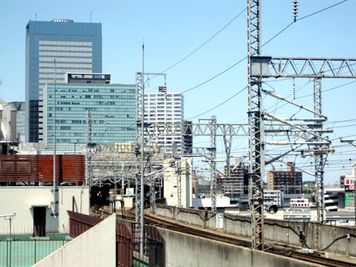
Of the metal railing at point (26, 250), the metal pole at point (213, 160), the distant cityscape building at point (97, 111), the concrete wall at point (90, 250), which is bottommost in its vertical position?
the metal railing at point (26, 250)

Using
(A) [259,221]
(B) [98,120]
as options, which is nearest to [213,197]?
(A) [259,221]

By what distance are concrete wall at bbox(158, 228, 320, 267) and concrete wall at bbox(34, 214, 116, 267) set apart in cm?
504

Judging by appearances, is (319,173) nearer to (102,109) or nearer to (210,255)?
(210,255)

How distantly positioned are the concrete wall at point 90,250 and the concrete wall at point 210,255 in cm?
504

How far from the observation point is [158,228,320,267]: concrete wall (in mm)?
23314

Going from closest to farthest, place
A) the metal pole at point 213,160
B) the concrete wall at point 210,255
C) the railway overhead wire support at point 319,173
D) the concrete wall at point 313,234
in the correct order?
1. the concrete wall at point 210,255
2. the concrete wall at point 313,234
3. the railway overhead wire support at point 319,173
4. the metal pole at point 213,160

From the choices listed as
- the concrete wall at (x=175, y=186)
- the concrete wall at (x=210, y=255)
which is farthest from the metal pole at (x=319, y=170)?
the concrete wall at (x=175, y=186)

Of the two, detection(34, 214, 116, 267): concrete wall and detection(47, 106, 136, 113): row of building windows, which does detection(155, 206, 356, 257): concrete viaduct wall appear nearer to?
detection(34, 214, 116, 267): concrete wall

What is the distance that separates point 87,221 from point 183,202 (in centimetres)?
6521

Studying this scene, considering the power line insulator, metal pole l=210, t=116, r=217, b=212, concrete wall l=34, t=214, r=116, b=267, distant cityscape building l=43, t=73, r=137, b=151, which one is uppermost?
distant cityscape building l=43, t=73, r=137, b=151

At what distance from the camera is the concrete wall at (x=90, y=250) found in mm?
24766

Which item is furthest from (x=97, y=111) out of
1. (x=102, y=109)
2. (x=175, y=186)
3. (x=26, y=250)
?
(x=26, y=250)

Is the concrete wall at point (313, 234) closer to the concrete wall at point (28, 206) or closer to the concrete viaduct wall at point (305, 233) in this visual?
the concrete viaduct wall at point (305, 233)

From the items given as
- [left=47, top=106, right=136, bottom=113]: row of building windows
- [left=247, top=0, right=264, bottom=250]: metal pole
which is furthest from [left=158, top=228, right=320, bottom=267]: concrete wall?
[left=47, top=106, right=136, bottom=113]: row of building windows
